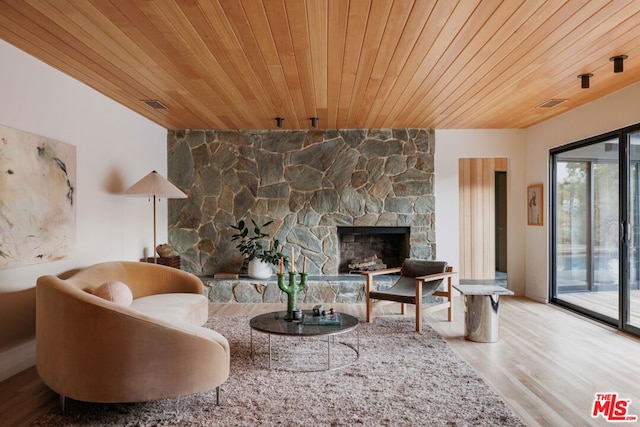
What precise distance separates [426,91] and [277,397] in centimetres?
310

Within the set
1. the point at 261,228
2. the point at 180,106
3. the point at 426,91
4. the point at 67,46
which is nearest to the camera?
the point at 67,46

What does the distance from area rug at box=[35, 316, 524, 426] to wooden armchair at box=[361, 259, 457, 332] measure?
0.59 meters

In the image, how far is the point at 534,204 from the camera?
6.07m

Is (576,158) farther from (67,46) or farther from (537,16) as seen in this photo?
(67,46)

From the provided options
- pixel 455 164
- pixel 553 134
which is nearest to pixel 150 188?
pixel 455 164

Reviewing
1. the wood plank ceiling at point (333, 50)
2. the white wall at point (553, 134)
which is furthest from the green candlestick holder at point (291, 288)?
the white wall at point (553, 134)

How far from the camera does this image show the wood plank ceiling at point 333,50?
2627 mm

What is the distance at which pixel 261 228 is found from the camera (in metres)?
6.27

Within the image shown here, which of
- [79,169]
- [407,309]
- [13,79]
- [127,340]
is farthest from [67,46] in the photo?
[407,309]

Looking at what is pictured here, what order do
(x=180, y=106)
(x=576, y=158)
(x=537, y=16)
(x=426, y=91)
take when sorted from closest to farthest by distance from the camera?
(x=537, y=16) < (x=426, y=91) < (x=180, y=106) < (x=576, y=158)

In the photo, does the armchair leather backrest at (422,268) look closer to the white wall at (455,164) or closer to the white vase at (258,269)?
the white wall at (455,164)

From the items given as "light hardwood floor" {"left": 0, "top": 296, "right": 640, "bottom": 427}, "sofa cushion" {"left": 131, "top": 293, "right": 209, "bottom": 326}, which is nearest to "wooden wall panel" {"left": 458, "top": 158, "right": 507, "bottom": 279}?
"light hardwood floor" {"left": 0, "top": 296, "right": 640, "bottom": 427}

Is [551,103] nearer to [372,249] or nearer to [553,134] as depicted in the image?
[553,134]

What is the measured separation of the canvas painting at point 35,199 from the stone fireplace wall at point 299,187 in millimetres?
2372
